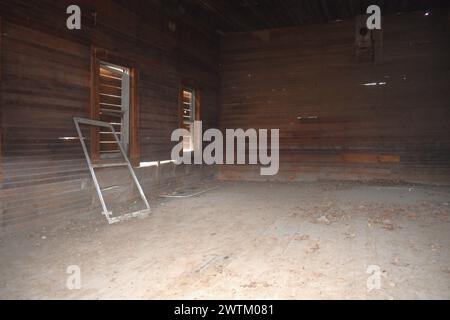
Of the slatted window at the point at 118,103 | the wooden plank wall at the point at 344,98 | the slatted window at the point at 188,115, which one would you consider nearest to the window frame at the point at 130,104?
the slatted window at the point at 118,103

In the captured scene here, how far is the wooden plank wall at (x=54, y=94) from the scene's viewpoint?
528 cm

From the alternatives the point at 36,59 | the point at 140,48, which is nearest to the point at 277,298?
the point at 36,59

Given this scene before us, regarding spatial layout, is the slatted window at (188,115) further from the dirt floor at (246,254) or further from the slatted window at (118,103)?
the dirt floor at (246,254)

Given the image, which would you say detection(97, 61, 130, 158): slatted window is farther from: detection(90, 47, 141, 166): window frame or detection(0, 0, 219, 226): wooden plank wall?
detection(0, 0, 219, 226): wooden plank wall

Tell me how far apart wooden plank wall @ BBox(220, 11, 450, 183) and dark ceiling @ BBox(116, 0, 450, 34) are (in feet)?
1.86

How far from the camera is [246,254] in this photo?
14.2 feet

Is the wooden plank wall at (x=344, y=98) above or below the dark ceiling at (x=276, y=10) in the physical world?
below

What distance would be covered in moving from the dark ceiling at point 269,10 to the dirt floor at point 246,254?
539 centimetres

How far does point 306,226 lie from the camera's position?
5609mm

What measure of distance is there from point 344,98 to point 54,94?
831 centimetres

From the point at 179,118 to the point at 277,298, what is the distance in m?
7.26

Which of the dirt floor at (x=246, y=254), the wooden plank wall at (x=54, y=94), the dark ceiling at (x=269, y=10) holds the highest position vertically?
the dark ceiling at (x=269, y=10)

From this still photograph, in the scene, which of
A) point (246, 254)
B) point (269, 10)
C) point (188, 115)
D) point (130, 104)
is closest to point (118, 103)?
point (130, 104)
